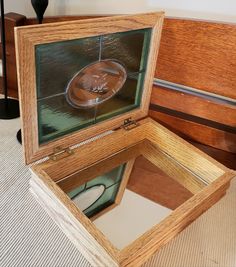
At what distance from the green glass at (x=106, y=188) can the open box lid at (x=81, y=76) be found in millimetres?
91

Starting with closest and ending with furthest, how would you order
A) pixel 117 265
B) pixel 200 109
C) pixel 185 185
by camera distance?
1. pixel 117 265
2. pixel 185 185
3. pixel 200 109

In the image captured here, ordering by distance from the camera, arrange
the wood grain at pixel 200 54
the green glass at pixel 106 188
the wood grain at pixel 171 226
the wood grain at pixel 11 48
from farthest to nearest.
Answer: the wood grain at pixel 11 48, the wood grain at pixel 200 54, the green glass at pixel 106 188, the wood grain at pixel 171 226

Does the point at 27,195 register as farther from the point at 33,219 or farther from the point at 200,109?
the point at 200,109

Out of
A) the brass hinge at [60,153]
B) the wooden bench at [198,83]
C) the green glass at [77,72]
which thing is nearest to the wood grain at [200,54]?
the wooden bench at [198,83]

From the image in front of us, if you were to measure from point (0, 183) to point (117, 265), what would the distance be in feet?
1.19

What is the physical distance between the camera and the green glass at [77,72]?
0.57 meters

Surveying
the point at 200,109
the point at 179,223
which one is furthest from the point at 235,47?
the point at 179,223

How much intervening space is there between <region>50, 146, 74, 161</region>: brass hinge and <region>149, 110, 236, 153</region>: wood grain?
0.32 m

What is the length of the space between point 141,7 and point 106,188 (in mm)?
474

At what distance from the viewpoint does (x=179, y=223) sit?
1.87 ft

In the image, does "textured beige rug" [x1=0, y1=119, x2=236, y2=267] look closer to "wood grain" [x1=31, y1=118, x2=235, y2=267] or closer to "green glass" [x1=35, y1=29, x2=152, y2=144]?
"wood grain" [x1=31, y1=118, x2=235, y2=267]

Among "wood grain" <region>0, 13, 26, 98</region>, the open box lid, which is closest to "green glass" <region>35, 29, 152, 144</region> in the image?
the open box lid

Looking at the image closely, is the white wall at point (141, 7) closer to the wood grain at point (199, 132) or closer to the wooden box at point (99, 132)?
the wooden box at point (99, 132)

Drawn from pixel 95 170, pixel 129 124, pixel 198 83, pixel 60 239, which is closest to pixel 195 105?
pixel 198 83
